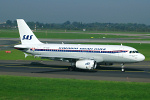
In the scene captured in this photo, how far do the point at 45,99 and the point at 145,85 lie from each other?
42.3ft

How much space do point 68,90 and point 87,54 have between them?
16.7 metres

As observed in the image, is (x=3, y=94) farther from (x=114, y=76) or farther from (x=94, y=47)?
(x=94, y=47)

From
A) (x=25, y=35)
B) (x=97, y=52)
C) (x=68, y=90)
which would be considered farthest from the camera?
(x=25, y=35)

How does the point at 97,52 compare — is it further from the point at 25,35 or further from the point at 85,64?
the point at 25,35

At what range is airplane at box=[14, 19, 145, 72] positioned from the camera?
39.6m

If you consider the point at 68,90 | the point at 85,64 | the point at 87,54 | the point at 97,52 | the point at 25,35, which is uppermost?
the point at 25,35

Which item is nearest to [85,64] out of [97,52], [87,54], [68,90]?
[87,54]

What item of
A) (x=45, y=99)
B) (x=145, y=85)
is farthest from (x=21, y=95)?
(x=145, y=85)

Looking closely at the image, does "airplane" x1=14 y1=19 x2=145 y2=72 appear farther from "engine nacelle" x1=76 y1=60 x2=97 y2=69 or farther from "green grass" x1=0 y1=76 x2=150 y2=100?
"green grass" x1=0 y1=76 x2=150 y2=100

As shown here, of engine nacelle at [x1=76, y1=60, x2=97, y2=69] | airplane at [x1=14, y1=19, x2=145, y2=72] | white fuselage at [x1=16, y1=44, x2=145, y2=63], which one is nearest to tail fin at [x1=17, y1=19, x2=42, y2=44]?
airplane at [x1=14, y1=19, x2=145, y2=72]

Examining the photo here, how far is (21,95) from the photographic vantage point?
76.4 feet

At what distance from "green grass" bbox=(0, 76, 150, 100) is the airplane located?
9790 mm

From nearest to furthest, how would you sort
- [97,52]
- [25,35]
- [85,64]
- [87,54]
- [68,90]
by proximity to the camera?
[68,90]
[85,64]
[97,52]
[87,54]
[25,35]

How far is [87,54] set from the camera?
41.6 m
